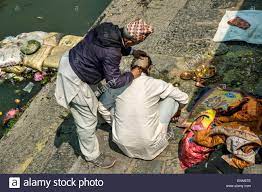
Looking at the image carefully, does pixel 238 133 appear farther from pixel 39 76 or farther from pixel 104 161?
pixel 39 76

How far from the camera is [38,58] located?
8625 mm

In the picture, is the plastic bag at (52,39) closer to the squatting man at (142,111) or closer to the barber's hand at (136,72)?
the squatting man at (142,111)

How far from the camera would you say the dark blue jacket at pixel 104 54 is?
15.4 feet

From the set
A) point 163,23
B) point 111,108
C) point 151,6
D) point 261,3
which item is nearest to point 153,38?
point 163,23

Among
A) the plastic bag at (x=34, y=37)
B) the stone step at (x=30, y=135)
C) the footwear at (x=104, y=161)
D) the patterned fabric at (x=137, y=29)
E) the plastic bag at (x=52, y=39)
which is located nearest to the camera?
A: the patterned fabric at (x=137, y=29)

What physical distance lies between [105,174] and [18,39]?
4.98 meters

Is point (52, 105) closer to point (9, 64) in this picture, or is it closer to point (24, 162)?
point (24, 162)

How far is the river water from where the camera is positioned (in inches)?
403

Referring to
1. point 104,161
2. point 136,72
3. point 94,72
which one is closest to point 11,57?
point 104,161

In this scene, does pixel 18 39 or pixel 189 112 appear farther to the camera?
pixel 18 39

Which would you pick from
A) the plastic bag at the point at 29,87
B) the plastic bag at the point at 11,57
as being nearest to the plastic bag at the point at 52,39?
the plastic bag at the point at 11,57

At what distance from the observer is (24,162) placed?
260 inches

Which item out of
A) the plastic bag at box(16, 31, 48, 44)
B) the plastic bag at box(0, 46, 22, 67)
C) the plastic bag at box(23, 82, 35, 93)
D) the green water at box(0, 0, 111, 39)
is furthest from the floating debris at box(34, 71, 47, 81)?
the green water at box(0, 0, 111, 39)

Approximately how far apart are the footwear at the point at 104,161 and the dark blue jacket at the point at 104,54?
3.90 feet
